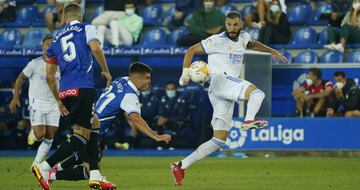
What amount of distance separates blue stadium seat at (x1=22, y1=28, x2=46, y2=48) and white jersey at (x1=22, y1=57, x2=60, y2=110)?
21.9 ft

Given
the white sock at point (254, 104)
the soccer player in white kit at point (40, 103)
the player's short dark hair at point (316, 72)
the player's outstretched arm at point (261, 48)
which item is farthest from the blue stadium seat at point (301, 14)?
the white sock at point (254, 104)

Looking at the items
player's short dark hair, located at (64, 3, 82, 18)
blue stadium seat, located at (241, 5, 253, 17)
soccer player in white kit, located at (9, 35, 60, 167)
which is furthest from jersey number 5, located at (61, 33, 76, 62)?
blue stadium seat, located at (241, 5, 253, 17)

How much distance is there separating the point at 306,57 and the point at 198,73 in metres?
8.85

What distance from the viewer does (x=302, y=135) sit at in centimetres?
2020

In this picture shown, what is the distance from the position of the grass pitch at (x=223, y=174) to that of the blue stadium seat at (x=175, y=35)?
4092mm

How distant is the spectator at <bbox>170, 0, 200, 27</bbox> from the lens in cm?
2344

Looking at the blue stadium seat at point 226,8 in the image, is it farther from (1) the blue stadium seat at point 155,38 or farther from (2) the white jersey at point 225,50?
(2) the white jersey at point 225,50

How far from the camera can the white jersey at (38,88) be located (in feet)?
56.1

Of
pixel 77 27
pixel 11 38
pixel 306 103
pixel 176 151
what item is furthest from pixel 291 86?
pixel 77 27

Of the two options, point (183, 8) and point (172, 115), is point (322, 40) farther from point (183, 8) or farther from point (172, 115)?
point (172, 115)

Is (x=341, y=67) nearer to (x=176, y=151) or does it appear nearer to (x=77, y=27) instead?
(x=176, y=151)

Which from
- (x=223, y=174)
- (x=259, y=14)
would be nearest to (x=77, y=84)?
(x=223, y=174)

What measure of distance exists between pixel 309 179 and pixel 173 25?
35.1 feet

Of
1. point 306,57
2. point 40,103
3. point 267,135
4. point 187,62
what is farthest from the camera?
point 306,57
